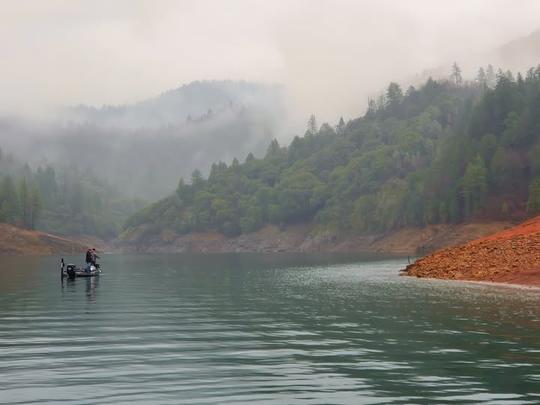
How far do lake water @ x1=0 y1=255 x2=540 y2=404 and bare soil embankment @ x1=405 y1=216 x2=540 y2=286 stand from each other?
52.0ft

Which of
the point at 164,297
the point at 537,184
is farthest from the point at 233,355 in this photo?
the point at 537,184

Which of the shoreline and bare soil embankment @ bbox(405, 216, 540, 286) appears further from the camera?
bare soil embankment @ bbox(405, 216, 540, 286)

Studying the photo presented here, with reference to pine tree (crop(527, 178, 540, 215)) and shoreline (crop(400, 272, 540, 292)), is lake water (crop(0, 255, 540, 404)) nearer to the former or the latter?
shoreline (crop(400, 272, 540, 292))

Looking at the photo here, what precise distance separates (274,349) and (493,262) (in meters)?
60.2

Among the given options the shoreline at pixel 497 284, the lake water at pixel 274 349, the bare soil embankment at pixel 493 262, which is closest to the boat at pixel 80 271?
the lake water at pixel 274 349

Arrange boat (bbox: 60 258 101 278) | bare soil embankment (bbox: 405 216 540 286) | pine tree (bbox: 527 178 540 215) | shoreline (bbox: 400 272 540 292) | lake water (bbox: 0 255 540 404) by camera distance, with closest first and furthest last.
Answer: lake water (bbox: 0 255 540 404), shoreline (bbox: 400 272 540 292), bare soil embankment (bbox: 405 216 540 286), boat (bbox: 60 258 101 278), pine tree (bbox: 527 178 540 215)

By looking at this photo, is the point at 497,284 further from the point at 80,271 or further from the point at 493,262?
the point at 80,271

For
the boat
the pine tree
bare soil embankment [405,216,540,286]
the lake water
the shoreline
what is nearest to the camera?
the lake water

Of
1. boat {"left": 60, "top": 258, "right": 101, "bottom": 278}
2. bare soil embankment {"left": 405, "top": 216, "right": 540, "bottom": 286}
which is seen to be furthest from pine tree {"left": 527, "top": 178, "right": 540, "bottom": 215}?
boat {"left": 60, "top": 258, "right": 101, "bottom": 278}

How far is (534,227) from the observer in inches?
4023

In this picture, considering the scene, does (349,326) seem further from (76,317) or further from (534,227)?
(534,227)

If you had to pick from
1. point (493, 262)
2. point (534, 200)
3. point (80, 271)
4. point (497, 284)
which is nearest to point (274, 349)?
point (497, 284)

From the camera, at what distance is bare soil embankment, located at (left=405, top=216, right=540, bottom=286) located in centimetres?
7644

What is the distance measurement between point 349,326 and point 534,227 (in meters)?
71.9
